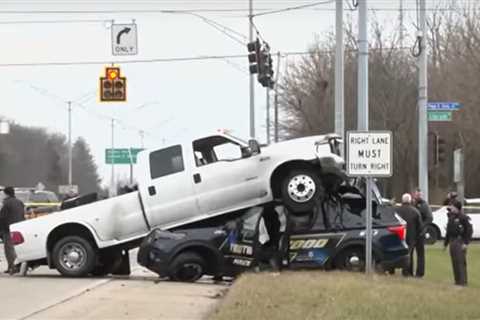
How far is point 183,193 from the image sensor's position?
16.5m

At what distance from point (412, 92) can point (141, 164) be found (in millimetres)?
33113

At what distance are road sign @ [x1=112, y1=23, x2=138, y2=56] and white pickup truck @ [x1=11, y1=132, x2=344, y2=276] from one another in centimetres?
878

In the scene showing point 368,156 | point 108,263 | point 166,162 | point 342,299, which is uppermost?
point 368,156

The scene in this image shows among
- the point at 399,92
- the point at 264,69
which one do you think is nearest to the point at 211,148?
the point at 264,69

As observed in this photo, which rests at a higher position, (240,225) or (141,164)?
(141,164)

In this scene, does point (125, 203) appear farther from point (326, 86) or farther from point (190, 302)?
point (326, 86)

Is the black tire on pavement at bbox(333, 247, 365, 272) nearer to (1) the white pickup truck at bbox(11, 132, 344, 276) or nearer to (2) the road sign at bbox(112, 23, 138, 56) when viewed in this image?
(1) the white pickup truck at bbox(11, 132, 344, 276)

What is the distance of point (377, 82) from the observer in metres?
47.9

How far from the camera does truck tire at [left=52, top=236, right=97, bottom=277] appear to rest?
16.8 metres

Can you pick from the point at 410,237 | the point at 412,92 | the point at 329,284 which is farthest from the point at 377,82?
the point at 329,284

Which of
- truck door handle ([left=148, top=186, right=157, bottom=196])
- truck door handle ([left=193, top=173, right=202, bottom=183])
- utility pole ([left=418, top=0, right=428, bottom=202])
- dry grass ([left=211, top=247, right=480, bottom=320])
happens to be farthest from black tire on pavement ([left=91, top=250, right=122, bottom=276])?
utility pole ([left=418, top=0, right=428, bottom=202])

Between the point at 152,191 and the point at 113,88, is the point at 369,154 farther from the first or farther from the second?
the point at 113,88

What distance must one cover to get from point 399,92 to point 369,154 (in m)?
34.4

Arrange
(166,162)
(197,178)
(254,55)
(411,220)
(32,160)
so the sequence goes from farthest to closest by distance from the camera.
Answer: (32,160) < (254,55) < (411,220) < (166,162) < (197,178)
